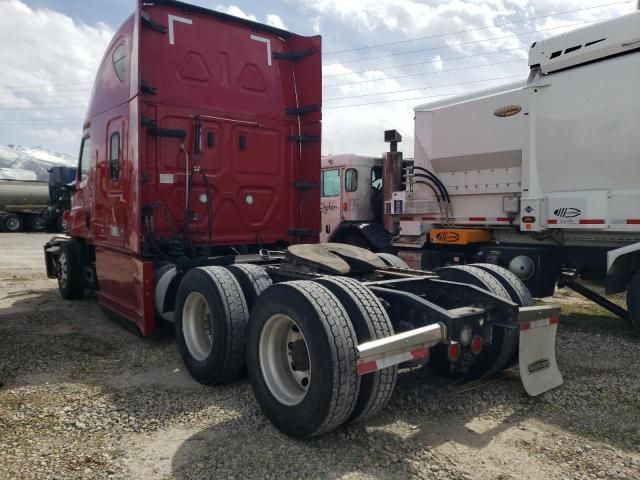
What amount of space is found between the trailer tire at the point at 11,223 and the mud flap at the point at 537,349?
1136 inches

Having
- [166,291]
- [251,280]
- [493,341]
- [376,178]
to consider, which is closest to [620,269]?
[493,341]

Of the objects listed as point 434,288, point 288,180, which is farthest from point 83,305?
point 434,288

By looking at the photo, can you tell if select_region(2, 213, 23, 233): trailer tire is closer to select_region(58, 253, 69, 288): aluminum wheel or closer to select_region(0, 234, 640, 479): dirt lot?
select_region(58, 253, 69, 288): aluminum wheel

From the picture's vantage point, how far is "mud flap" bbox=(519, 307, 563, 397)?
350 cm

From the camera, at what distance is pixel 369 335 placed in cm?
301

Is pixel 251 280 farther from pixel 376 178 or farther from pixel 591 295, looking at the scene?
pixel 376 178

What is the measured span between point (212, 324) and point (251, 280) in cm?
48

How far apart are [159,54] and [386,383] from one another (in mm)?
4415

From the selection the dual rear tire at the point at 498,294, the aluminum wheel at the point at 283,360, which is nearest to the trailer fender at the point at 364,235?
the dual rear tire at the point at 498,294

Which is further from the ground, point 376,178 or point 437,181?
point 376,178

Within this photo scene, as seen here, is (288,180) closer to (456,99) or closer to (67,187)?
(456,99)

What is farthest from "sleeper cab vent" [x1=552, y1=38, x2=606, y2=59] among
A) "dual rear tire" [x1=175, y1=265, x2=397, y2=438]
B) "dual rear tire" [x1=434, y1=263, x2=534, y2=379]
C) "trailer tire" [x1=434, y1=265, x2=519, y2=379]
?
"dual rear tire" [x1=175, y1=265, x2=397, y2=438]

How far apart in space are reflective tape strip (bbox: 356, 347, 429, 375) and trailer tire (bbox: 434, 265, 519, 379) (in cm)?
107

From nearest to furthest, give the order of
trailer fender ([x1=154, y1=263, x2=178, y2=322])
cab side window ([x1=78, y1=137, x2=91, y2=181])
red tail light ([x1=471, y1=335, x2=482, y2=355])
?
red tail light ([x1=471, y1=335, x2=482, y2=355]), trailer fender ([x1=154, y1=263, x2=178, y2=322]), cab side window ([x1=78, y1=137, x2=91, y2=181])
